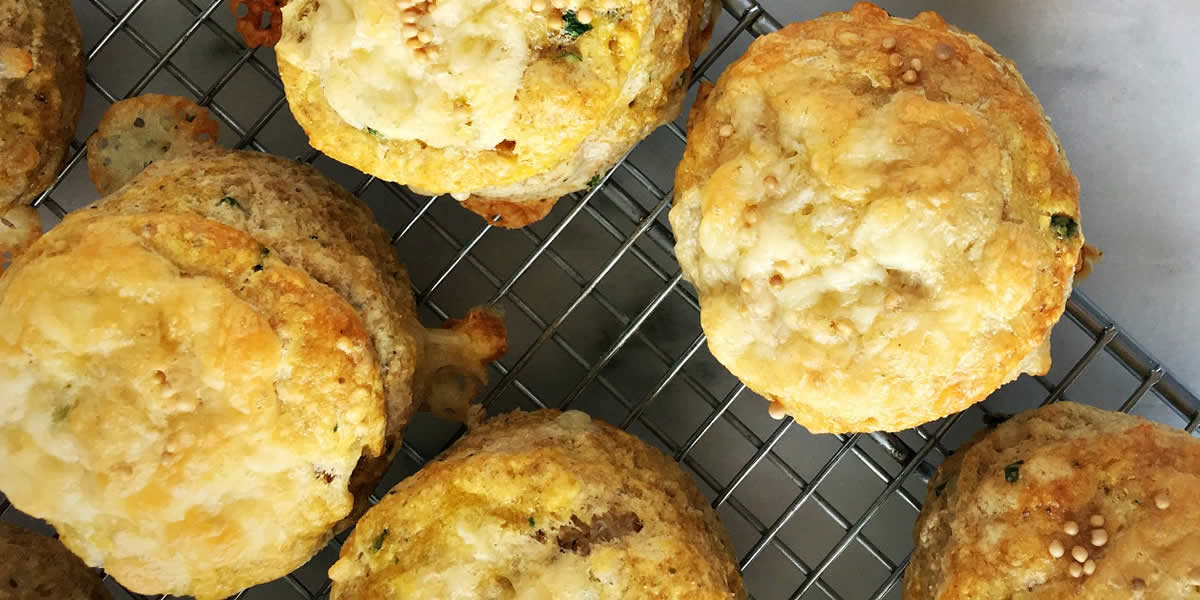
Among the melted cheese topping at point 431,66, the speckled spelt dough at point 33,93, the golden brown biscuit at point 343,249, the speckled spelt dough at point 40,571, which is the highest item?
the melted cheese topping at point 431,66

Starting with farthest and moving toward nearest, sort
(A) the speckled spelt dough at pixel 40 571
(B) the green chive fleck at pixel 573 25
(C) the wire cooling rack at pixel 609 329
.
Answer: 1. (C) the wire cooling rack at pixel 609 329
2. (A) the speckled spelt dough at pixel 40 571
3. (B) the green chive fleck at pixel 573 25

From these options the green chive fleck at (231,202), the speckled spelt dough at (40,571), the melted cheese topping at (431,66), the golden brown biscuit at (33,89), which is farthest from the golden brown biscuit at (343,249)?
the speckled spelt dough at (40,571)

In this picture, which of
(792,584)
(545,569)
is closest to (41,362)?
(545,569)

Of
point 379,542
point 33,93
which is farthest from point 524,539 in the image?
point 33,93

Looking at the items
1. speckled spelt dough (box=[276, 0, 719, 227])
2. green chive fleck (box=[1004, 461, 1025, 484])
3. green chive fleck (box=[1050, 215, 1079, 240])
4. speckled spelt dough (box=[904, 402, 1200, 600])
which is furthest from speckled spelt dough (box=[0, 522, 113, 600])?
green chive fleck (box=[1050, 215, 1079, 240])

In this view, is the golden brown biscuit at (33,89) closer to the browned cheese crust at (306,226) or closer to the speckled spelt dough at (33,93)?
the speckled spelt dough at (33,93)

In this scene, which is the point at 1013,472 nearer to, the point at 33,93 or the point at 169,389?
the point at 169,389

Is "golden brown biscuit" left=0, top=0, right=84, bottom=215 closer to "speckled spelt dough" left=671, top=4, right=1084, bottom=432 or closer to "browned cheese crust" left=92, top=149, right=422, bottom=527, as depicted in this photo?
"browned cheese crust" left=92, top=149, right=422, bottom=527
